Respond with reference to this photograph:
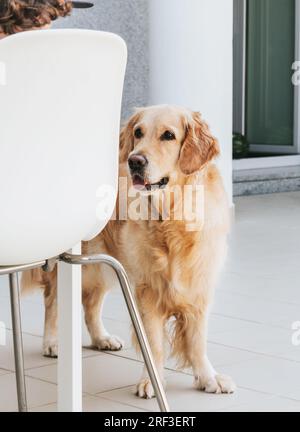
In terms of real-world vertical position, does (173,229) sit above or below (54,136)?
below

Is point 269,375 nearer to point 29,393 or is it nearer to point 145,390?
point 145,390

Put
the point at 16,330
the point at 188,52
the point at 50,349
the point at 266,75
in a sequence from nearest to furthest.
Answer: the point at 16,330 < the point at 50,349 < the point at 188,52 < the point at 266,75

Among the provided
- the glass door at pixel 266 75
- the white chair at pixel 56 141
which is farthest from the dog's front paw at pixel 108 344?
the glass door at pixel 266 75

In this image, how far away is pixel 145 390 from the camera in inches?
105

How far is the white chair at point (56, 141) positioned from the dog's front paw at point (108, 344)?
130cm

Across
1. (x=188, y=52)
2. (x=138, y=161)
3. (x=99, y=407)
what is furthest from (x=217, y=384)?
(x=188, y=52)

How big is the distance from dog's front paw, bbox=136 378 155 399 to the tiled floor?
3 cm

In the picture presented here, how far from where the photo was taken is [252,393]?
2.68 metres

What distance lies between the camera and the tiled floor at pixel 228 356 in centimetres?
262

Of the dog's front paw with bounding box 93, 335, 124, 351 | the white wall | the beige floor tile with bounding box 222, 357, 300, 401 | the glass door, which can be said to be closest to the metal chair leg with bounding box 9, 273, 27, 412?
the beige floor tile with bounding box 222, 357, 300, 401

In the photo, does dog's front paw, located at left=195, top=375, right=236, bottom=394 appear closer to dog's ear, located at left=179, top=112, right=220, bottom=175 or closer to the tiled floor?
the tiled floor

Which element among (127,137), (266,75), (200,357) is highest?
(266,75)

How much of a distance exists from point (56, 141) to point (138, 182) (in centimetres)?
84

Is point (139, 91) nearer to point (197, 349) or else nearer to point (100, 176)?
point (197, 349)
